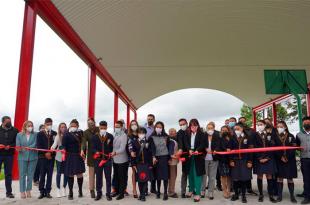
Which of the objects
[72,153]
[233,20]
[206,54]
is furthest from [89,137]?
[206,54]

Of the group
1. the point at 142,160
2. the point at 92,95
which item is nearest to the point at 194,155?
the point at 142,160

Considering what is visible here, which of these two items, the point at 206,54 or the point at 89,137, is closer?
the point at 89,137

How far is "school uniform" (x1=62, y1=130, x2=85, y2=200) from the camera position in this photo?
5.41 m

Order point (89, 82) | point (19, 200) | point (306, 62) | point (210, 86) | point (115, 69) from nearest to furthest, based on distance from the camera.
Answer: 1. point (19, 200)
2. point (89, 82)
3. point (306, 62)
4. point (115, 69)
5. point (210, 86)

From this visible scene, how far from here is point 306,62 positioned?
1385 centimetres

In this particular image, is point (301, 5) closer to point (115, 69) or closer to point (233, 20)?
point (233, 20)

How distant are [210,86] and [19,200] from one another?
17.5m

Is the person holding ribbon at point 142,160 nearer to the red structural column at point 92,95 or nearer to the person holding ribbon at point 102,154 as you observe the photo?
the person holding ribbon at point 102,154

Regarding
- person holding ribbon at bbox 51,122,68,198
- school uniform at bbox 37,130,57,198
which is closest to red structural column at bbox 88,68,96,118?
person holding ribbon at bbox 51,122,68,198

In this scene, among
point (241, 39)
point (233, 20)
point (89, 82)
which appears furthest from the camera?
point (89, 82)

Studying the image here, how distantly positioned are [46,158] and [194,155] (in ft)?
9.14

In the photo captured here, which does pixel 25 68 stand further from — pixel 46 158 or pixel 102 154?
pixel 102 154

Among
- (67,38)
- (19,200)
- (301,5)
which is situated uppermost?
(301,5)

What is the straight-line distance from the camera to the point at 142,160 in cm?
550
